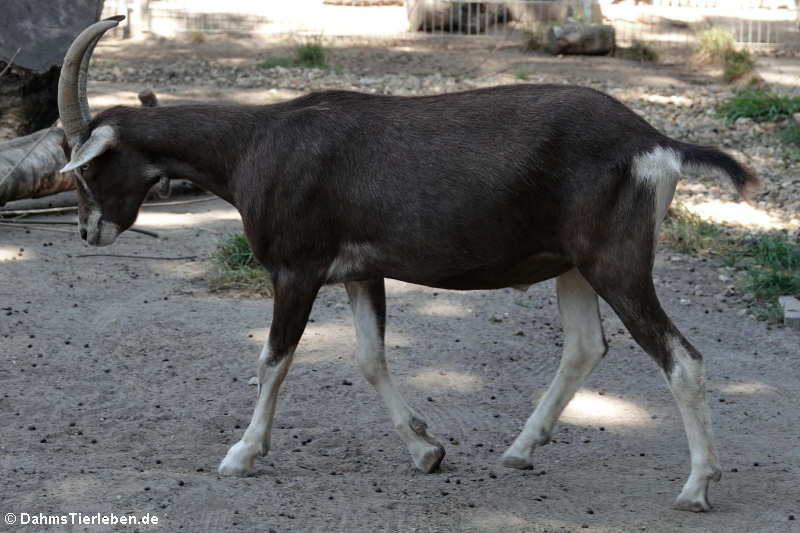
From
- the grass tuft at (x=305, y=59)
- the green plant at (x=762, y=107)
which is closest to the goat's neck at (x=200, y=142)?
the green plant at (x=762, y=107)

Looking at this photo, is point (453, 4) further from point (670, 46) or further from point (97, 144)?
point (97, 144)

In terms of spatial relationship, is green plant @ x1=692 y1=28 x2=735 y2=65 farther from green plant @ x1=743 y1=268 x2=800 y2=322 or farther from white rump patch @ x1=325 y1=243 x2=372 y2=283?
white rump patch @ x1=325 y1=243 x2=372 y2=283

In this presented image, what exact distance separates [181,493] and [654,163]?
236 centimetres

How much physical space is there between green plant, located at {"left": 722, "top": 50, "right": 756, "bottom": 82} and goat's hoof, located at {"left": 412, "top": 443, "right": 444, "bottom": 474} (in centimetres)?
1078

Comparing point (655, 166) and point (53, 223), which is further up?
point (655, 166)

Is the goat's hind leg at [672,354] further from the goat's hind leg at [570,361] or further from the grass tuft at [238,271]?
the grass tuft at [238,271]

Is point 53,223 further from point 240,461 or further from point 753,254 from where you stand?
point 753,254

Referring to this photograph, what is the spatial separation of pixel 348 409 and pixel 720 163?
2.45m

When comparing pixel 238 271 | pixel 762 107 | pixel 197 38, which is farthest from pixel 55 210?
pixel 197 38

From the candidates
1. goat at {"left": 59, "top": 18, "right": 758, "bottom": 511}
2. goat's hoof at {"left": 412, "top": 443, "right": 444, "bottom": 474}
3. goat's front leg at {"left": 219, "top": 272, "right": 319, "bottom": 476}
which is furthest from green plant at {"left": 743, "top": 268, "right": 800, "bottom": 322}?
goat's front leg at {"left": 219, "top": 272, "right": 319, "bottom": 476}

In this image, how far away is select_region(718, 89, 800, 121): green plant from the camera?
1290cm

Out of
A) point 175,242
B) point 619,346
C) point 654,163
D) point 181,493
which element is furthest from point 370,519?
point 175,242

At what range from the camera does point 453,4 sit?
18.6 m

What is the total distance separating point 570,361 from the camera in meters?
5.66
